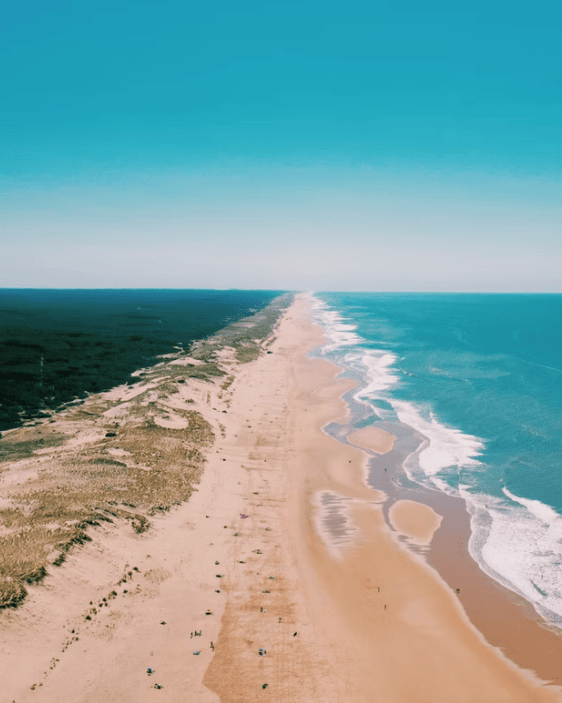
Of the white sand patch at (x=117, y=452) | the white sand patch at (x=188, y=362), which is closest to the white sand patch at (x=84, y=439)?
the white sand patch at (x=117, y=452)

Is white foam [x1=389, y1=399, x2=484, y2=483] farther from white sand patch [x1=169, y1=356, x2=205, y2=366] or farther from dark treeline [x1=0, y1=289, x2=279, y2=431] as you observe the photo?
dark treeline [x1=0, y1=289, x2=279, y2=431]

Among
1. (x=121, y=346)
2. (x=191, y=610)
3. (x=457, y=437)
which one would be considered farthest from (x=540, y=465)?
(x=121, y=346)

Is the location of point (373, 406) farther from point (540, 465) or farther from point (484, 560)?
point (484, 560)

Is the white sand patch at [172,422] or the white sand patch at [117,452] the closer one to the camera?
the white sand patch at [117,452]

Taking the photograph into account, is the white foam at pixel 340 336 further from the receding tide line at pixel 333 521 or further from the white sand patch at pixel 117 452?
the white sand patch at pixel 117 452

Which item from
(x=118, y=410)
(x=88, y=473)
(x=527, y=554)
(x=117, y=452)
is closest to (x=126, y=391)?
(x=118, y=410)

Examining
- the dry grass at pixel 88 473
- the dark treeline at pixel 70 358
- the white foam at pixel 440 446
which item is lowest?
the white foam at pixel 440 446
